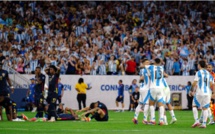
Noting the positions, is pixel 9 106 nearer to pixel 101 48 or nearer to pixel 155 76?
pixel 155 76

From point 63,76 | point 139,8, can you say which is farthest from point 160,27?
point 63,76

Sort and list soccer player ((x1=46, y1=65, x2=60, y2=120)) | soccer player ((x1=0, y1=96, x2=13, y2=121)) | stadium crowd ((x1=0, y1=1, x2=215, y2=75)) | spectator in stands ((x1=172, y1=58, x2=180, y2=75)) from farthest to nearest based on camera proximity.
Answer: spectator in stands ((x1=172, y1=58, x2=180, y2=75)) → stadium crowd ((x1=0, y1=1, x2=215, y2=75)) → soccer player ((x1=0, y1=96, x2=13, y2=121)) → soccer player ((x1=46, y1=65, x2=60, y2=120))

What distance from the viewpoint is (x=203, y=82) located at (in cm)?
2277

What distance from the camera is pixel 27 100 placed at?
40.7 m

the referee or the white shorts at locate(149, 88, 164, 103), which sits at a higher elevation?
the referee

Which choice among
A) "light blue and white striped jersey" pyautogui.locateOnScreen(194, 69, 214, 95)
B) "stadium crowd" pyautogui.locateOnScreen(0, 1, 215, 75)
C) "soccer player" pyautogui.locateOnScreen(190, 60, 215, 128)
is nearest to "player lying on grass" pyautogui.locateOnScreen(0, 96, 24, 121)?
"soccer player" pyautogui.locateOnScreen(190, 60, 215, 128)

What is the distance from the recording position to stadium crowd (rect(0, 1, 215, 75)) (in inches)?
1638

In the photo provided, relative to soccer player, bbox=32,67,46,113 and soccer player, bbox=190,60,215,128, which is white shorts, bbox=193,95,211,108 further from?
soccer player, bbox=32,67,46,113

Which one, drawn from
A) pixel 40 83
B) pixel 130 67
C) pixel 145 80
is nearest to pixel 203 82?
pixel 145 80

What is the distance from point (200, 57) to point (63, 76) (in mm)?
9670

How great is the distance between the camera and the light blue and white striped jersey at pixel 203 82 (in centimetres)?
2262

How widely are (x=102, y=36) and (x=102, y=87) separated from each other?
3416 mm

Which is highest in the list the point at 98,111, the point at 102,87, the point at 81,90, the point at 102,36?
the point at 102,36

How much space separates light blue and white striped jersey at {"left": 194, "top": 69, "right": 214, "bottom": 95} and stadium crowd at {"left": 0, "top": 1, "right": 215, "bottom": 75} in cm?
1902
